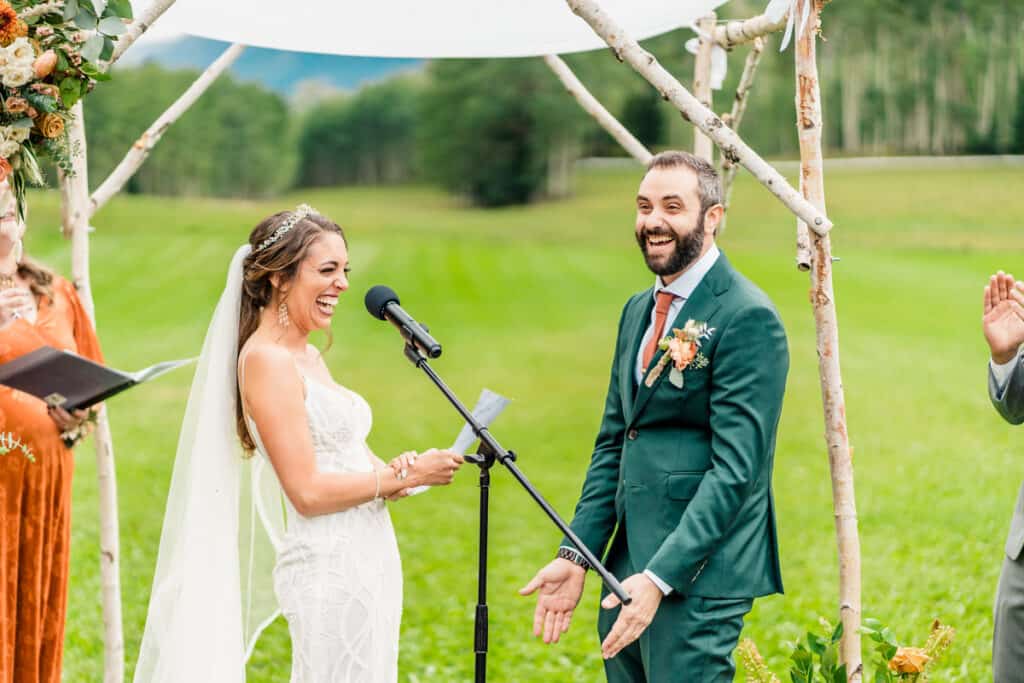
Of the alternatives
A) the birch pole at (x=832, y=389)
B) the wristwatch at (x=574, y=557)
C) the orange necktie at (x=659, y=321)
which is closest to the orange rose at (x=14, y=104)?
the orange necktie at (x=659, y=321)

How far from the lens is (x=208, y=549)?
380 cm

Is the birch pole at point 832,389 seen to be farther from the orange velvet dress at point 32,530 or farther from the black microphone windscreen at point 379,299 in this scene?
the orange velvet dress at point 32,530

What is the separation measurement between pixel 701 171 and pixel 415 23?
2.05 meters

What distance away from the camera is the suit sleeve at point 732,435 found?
3.17m

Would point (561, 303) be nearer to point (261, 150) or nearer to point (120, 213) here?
point (120, 213)

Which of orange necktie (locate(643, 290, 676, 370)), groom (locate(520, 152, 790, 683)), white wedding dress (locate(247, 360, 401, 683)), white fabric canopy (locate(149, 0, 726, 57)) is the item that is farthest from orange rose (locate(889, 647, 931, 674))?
white fabric canopy (locate(149, 0, 726, 57))

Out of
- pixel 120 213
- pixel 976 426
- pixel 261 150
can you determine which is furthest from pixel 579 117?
pixel 976 426

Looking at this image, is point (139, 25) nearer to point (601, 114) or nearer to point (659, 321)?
point (601, 114)

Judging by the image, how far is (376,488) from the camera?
358 cm

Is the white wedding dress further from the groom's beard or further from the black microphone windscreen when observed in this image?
the groom's beard

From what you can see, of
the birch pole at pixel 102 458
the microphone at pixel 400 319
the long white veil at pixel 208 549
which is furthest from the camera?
the birch pole at pixel 102 458

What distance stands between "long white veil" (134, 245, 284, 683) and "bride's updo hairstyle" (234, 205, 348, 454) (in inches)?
1.1

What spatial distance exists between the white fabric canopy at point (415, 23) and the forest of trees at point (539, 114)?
3581 cm

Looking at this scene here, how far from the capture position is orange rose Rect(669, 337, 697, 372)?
3.22m
